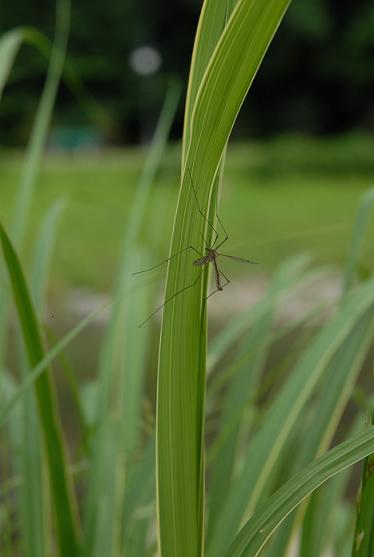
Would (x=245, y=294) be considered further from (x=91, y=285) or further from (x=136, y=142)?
(x=136, y=142)

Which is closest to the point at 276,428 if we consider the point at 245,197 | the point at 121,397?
the point at 121,397

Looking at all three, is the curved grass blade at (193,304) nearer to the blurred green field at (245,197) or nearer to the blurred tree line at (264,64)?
the blurred green field at (245,197)

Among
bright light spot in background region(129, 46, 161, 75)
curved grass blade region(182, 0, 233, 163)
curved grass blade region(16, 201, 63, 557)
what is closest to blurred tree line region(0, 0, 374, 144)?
bright light spot in background region(129, 46, 161, 75)

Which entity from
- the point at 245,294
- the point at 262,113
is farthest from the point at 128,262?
the point at 262,113

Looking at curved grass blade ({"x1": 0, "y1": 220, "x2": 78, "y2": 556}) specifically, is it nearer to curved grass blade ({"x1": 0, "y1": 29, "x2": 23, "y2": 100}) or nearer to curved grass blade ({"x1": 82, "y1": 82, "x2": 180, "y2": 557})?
curved grass blade ({"x1": 82, "y1": 82, "x2": 180, "y2": 557})

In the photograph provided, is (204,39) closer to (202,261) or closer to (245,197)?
(202,261)
